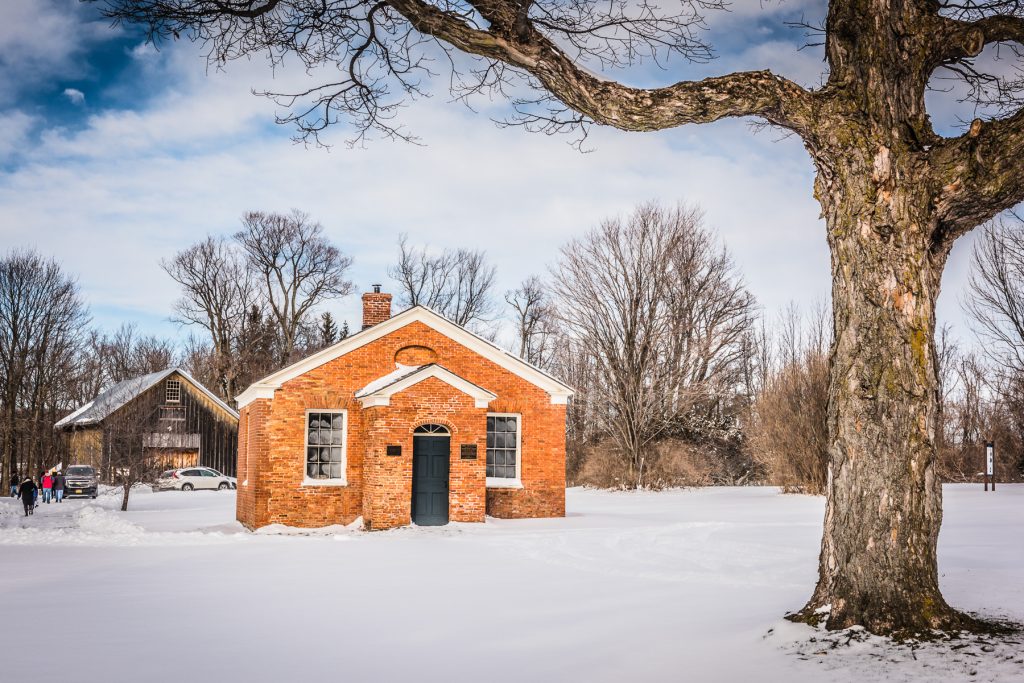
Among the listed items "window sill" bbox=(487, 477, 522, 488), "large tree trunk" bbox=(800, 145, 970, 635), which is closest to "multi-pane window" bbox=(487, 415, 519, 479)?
"window sill" bbox=(487, 477, 522, 488)

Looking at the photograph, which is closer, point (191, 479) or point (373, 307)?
point (373, 307)

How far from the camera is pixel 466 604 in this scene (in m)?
10.0

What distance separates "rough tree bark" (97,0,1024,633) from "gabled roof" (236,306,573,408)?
12.7 meters

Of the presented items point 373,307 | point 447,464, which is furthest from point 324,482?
point 373,307

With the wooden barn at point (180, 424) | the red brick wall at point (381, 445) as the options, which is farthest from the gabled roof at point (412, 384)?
the wooden barn at point (180, 424)

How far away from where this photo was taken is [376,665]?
724cm

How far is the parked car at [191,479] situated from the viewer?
40625 mm

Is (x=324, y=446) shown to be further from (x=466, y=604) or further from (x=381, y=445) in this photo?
(x=466, y=604)

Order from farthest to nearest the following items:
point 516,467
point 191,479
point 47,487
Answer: point 191,479 < point 47,487 < point 516,467

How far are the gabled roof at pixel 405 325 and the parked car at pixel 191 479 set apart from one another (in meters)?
19.6

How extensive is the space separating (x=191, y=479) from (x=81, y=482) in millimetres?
5581

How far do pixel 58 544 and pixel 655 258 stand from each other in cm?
2525

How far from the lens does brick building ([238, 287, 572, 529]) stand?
19172 mm

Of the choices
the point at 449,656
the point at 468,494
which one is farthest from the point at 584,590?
the point at 468,494
